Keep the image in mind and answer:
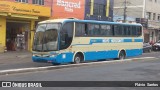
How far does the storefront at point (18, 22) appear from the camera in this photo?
33.9 meters

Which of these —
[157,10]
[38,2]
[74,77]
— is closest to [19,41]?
[38,2]

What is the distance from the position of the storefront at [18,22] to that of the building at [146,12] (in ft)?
71.7

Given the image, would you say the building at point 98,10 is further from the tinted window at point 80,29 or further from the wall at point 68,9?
the tinted window at point 80,29

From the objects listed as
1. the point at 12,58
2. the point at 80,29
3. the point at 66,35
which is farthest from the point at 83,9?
the point at 66,35

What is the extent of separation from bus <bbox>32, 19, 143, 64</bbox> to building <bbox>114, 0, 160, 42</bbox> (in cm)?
2898

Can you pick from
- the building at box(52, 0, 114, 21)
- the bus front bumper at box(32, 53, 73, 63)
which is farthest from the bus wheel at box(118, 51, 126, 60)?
the building at box(52, 0, 114, 21)

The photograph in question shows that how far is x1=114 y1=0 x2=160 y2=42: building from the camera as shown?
59.1 meters

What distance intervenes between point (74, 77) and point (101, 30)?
10657mm

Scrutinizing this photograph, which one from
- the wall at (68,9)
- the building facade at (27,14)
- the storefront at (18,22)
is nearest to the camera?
the storefront at (18,22)

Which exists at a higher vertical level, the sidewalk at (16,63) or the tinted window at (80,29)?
the tinted window at (80,29)

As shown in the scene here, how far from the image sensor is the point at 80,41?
79.0ft

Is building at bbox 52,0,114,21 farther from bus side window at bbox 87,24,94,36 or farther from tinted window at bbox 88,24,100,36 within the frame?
bus side window at bbox 87,24,94,36

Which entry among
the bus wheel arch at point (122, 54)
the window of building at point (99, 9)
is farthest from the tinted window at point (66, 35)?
the window of building at point (99, 9)

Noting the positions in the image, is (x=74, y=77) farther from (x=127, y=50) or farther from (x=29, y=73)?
(x=127, y=50)
